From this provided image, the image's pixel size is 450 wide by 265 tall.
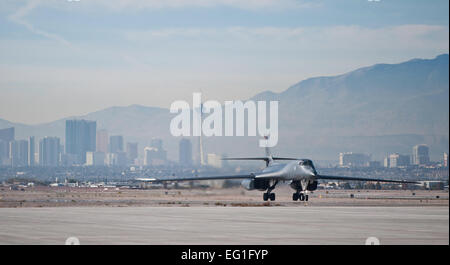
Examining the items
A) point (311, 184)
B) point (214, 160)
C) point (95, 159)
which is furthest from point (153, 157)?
point (311, 184)

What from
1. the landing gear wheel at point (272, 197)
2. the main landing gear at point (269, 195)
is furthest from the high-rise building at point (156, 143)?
the landing gear wheel at point (272, 197)

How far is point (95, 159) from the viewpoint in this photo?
137250 mm

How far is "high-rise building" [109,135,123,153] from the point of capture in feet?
562

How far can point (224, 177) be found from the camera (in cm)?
7350

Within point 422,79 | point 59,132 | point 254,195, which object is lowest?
point 254,195

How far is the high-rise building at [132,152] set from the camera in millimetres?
150675

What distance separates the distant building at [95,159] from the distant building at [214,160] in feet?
176

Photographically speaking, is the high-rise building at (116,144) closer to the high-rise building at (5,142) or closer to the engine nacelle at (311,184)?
the high-rise building at (5,142)

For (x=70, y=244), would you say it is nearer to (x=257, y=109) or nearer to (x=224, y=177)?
(x=224, y=177)

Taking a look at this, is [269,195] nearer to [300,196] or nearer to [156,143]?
[300,196]
